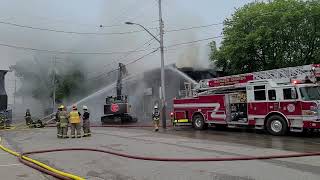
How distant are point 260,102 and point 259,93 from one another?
43 cm

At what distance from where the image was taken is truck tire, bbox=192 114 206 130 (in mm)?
23844

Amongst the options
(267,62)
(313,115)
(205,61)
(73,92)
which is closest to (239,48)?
(267,62)

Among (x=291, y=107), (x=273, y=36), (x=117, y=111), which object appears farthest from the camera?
(x=117, y=111)

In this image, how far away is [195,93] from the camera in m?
24.5

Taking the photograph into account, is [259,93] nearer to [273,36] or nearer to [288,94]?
[288,94]

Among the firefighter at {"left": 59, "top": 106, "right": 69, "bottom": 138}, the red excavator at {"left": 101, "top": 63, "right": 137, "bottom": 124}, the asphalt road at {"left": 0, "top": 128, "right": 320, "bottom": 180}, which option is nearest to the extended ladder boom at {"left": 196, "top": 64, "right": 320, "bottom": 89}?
the asphalt road at {"left": 0, "top": 128, "right": 320, "bottom": 180}

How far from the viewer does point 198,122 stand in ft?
79.2

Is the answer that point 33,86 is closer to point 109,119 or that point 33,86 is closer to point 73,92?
point 73,92

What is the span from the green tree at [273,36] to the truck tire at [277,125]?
1412 cm

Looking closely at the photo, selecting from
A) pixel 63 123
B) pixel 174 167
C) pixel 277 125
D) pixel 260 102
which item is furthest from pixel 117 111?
pixel 174 167

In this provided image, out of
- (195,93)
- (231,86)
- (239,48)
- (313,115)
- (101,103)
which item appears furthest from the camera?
(101,103)

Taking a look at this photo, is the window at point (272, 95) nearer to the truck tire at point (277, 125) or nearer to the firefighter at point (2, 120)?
the truck tire at point (277, 125)

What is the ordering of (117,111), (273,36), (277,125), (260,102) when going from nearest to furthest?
1. (277,125)
2. (260,102)
3. (273,36)
4. (117,111)

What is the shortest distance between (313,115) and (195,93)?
25.6 ft
